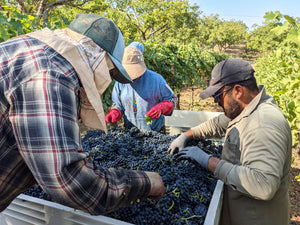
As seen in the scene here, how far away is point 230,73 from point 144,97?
135 centimetres

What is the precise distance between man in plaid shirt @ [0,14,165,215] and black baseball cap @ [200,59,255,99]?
0.88 metres

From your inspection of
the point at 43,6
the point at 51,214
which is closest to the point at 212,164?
the point at 51,214

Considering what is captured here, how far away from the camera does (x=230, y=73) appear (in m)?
1.63

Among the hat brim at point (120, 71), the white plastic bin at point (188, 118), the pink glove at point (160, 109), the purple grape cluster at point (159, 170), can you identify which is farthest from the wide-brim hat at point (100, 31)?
the white plastic bin at point (188, 118)

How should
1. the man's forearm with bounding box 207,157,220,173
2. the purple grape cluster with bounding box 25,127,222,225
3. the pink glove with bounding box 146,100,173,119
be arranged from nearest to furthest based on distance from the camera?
the purple grape cluster with bounding box 25,127,222,225 < the man's forearm with bounding box 207,157,220,173 < the pink glove with bounding box 146,100,173,119

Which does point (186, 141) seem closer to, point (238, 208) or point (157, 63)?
point (238, 208)

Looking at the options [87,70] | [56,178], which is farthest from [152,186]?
[87,70]

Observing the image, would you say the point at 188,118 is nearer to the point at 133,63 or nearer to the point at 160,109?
the point at 160,109

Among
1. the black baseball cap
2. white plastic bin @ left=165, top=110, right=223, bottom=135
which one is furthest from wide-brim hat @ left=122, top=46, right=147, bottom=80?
the black baseball cap

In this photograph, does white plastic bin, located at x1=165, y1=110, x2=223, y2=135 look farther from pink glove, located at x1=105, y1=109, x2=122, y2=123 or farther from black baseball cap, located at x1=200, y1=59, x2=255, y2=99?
black baseball cap, located at x1=200, y1=59, x2=255, y2=99

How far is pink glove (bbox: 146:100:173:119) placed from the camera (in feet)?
8.34

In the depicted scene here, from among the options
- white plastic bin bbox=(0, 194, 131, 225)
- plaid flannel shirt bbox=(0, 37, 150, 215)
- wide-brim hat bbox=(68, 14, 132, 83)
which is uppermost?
wide-brim hat bbox=(68, 14, 132, 83)

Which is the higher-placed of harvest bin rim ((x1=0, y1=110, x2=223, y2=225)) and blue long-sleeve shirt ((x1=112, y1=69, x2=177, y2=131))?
blue long-sleeve shirt ((x1=112, y1=69, x2=177, y2=131))

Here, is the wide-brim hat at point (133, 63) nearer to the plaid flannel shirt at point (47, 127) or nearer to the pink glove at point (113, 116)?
the pink glove at point (113, 116)
